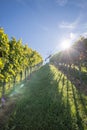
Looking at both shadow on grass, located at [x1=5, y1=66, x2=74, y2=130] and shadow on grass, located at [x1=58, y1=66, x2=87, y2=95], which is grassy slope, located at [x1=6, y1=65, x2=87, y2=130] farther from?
shadow on grass, located at [x1=58, y1=66, x2=87, y2=95]

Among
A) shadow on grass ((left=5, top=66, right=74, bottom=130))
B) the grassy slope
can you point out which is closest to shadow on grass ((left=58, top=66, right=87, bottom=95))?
the grassy slope

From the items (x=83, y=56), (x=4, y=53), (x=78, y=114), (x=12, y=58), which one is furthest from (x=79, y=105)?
(x=83, y=56)

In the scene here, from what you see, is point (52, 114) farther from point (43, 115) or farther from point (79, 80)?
point (79, 80)

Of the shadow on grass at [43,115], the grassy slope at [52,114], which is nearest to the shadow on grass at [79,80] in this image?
the grassy slope at [52,114]

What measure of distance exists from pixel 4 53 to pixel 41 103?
10.9m

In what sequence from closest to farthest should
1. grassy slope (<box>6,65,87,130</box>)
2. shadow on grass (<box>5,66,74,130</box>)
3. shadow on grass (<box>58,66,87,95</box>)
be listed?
grassy slope (<box>6,65,87,130</box>), shadow on grass (<box>5,66,74,130</box>), shadow on grass (<box>58,66,87,95</box>)

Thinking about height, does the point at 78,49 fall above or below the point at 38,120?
above

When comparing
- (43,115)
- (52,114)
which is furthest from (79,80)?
(43,115)

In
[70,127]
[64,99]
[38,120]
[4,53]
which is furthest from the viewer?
[4,53]

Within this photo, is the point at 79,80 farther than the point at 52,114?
Yes

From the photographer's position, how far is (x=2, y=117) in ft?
89.0

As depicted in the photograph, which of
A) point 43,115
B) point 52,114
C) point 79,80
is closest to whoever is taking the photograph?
point 52,114

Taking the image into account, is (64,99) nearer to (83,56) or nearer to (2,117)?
(2,117)

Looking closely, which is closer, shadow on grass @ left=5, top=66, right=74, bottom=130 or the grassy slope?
the grassy slope
